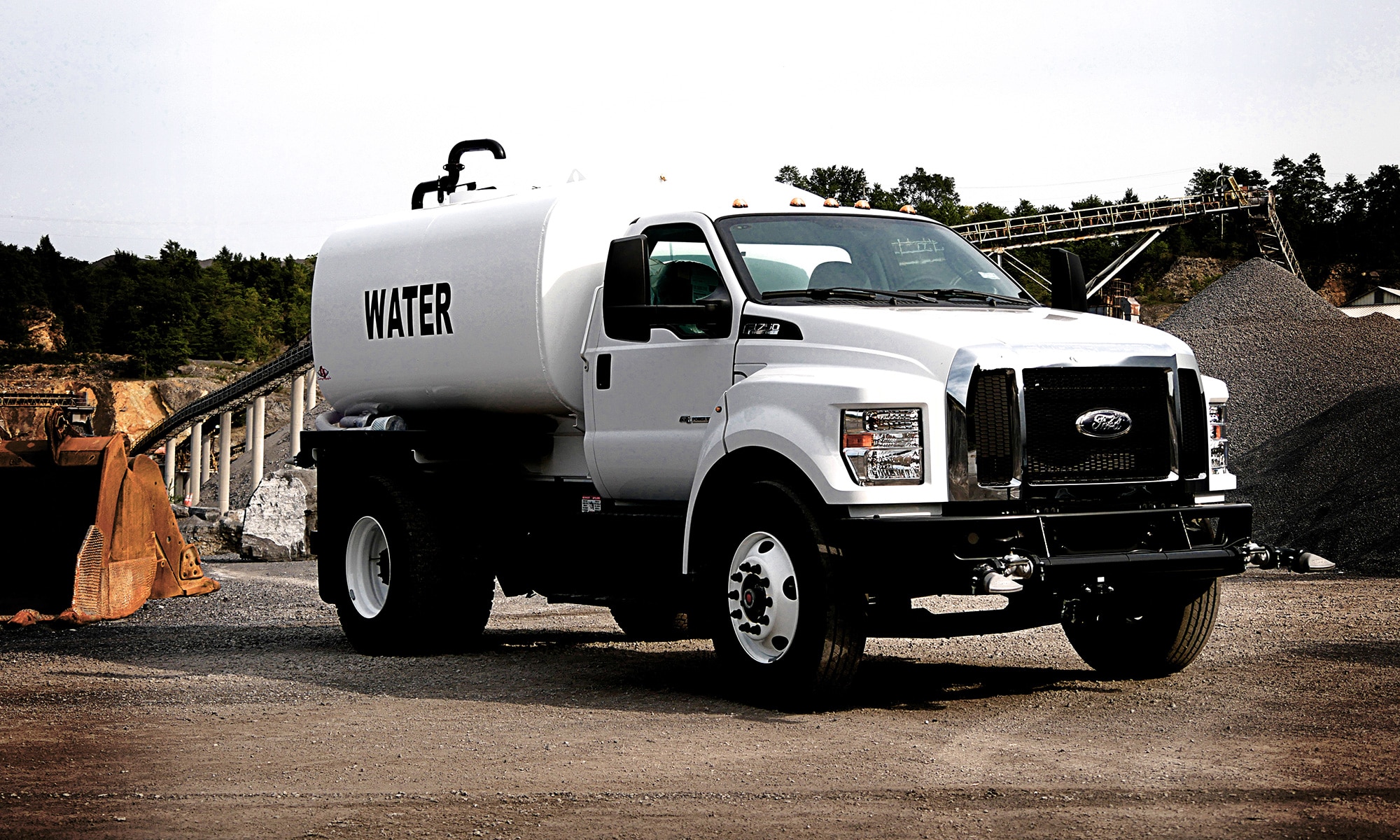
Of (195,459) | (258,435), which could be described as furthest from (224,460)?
(195,459)

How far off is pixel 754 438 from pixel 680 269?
57.4 inches

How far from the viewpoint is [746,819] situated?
18.1 ft

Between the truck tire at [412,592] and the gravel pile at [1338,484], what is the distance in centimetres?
1074

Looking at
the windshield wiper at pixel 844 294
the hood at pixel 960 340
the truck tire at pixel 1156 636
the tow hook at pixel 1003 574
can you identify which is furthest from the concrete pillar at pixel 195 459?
the tow hook at pixel 1003 574

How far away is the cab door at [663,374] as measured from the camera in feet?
28.6

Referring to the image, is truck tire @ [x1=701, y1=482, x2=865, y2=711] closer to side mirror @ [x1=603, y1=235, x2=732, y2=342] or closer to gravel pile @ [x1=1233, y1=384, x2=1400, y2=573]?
side mirror @ [x1=603, y1=235, x2=732, y2=342]

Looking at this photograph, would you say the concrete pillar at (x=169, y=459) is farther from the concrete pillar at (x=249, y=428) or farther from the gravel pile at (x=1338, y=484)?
the gravel pile at (x=1338, y=484)

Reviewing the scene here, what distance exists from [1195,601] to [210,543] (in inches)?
720

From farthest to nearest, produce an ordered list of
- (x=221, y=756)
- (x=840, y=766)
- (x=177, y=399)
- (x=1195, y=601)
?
(x=177, y=399) < (x=1195, y=601) < (x=221, y=756) < (x=840, y=766)

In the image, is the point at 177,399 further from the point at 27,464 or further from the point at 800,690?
the point at 800,690

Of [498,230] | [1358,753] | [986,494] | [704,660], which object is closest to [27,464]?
[498,230]

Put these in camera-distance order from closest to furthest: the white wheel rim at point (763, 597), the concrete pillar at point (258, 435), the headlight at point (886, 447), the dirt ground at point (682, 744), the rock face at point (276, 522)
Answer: the dirt ground at point (682, 744), the headlight at point (886, 447), the white wheel rim at point (763, 597), the rock face at point (276, 522), the concrete pillar at point (258, 435)

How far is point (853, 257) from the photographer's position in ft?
30.1

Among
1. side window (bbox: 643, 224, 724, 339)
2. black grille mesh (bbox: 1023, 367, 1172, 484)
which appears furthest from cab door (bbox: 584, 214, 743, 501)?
black grille mesh (bbox: 1023, 367, 1172, 484)
